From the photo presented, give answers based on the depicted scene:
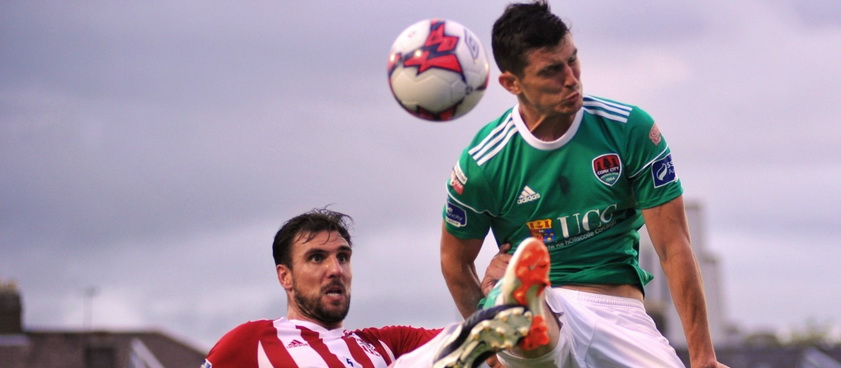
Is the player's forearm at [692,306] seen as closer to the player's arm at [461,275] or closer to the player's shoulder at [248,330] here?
the player's arm at [461,275]

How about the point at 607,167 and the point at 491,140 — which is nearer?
the point at 607,167

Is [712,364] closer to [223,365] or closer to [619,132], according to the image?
[619,132]

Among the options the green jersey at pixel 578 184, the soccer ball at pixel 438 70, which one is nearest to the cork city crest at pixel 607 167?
the green jersey at pixel 578 184

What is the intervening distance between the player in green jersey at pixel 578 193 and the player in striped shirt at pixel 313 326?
1306 mm

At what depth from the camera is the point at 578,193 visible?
8.16m

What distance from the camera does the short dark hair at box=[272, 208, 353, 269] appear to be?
958cm

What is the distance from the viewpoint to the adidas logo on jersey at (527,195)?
8.20m

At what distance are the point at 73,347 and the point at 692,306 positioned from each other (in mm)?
25111

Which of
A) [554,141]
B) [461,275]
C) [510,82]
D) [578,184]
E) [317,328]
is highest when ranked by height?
[510,82]

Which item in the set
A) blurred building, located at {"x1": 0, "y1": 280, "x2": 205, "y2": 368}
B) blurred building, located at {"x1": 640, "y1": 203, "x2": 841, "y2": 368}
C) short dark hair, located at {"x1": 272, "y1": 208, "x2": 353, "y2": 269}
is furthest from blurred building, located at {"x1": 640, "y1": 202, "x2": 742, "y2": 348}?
short dark hair, located at {"x1": 272, "y1": 208, "x2": 353, "y2": 269}

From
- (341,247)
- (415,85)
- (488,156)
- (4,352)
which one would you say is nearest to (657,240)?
(488,156)

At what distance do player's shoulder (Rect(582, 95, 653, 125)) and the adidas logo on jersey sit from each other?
626 millimetres

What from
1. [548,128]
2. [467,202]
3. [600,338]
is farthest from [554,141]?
[600,338]

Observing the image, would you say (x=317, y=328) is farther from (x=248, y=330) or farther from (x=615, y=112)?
(x=615, y=112)
